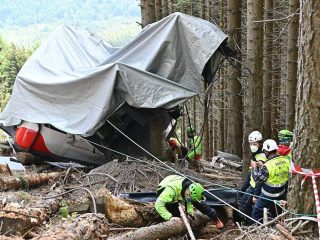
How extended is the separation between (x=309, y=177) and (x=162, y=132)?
4845mm

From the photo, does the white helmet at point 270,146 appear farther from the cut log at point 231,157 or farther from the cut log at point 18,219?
the cut log at point 231,157

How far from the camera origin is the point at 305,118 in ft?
16.5

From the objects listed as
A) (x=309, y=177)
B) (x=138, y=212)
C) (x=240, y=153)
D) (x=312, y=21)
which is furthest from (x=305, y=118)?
(x=240, y=153)

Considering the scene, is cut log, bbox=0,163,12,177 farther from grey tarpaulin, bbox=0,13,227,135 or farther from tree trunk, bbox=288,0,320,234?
tree trunk, bbox=288,0,320,234

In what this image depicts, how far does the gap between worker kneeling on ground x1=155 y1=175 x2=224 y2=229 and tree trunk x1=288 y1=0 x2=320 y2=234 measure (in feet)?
6.17

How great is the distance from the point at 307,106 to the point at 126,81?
4.15m

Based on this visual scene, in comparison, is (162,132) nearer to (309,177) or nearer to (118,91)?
(118,91)

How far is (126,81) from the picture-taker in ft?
27.8

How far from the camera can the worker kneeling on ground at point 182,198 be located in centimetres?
673

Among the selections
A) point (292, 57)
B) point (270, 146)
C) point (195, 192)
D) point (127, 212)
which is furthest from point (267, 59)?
point (127, 212)

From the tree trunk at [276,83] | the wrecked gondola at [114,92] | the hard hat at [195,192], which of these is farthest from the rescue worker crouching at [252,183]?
the tree trunk at [276,83]

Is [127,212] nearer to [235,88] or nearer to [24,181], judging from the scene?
[24,181]

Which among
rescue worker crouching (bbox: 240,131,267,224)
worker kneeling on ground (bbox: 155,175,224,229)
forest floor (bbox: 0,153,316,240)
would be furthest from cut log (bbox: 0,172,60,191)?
rescue worker crouching (bbox: 240,131,267,224)

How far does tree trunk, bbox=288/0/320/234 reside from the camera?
191 inches
